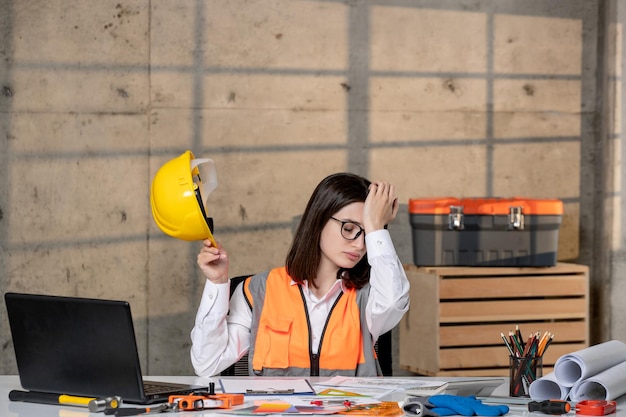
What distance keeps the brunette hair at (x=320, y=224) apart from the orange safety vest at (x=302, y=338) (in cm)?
5

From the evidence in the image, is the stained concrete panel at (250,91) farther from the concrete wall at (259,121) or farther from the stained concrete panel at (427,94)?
the stained concrete panel at (427,94)

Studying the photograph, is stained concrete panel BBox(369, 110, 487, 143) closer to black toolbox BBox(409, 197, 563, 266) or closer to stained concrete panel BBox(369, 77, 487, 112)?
stained concrete panel BBox(369, 77, 487, 112)

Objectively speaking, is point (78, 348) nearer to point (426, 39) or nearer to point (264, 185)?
point (264, 185)

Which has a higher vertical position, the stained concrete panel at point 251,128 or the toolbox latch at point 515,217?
the stained concrete panel at point 251,128

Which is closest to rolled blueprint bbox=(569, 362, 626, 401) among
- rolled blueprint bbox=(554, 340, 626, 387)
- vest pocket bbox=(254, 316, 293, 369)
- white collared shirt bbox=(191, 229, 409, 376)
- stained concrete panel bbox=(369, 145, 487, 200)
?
rolled blueprint bbox=(554, 340, 626, 387)

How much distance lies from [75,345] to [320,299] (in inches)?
37.5

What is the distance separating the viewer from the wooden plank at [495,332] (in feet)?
15.7

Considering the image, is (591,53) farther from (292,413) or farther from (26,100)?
(292,413)

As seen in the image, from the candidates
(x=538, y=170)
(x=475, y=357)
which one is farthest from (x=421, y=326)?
(x=538, y=170)

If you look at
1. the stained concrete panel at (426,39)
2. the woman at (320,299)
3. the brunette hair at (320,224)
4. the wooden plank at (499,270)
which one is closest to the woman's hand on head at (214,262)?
the woman at (320,299)

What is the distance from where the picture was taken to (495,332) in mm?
4848

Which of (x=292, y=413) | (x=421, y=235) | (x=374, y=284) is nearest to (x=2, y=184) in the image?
(x=421, y=235)

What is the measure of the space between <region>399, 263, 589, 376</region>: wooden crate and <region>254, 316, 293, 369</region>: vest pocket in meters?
2.02

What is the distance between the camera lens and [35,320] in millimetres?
2225
